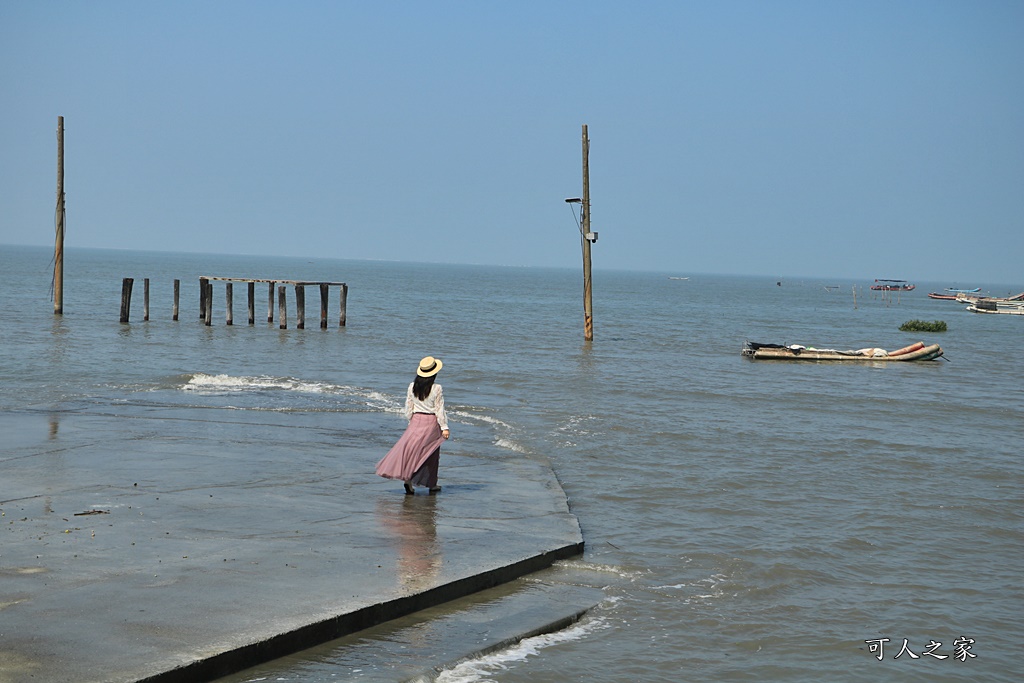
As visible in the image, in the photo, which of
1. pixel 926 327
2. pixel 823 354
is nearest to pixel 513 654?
pixel 823 354

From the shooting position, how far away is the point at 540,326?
51.4m

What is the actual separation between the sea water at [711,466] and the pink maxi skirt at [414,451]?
171 centimetres

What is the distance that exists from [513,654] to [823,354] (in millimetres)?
27948

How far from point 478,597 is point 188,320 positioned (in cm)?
3778

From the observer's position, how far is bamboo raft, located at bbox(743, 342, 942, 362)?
32.6 metres

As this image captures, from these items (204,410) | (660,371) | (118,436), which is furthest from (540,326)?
(118,436)

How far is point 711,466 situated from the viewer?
14062 millimetres

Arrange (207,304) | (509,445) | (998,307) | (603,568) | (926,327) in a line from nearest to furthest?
1. (603,568)
2. (509,445)
3. (207,304)
4. (926,327)
5. (998,307)

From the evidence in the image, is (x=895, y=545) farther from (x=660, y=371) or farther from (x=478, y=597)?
(x=660, y=371)

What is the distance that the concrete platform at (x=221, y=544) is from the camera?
5.78m

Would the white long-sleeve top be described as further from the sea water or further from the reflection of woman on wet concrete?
the sea water

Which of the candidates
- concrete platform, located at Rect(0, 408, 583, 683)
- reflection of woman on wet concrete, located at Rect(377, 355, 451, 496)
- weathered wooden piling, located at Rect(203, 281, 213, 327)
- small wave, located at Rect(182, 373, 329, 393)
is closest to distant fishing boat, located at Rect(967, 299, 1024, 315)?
weathered wooden piling, located at Rect(203, 281, 213, 327)

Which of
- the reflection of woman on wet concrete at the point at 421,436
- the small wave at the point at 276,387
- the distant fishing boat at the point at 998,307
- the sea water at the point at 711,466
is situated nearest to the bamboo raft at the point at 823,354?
the sea water at the point at 711,466

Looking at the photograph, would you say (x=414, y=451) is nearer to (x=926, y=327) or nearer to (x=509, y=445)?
(x=509, y=445)
